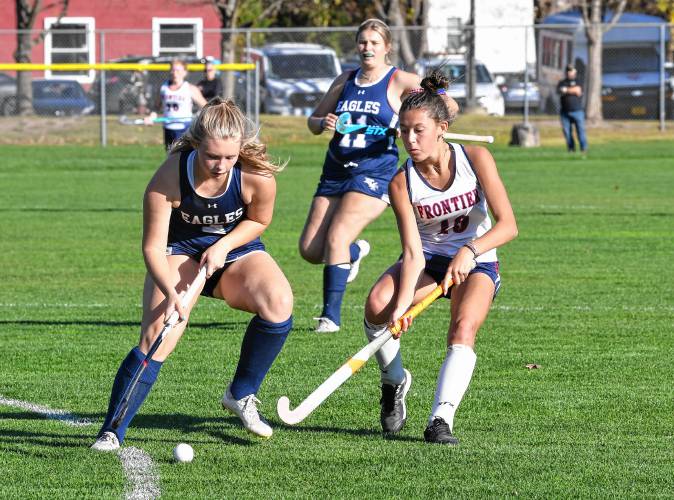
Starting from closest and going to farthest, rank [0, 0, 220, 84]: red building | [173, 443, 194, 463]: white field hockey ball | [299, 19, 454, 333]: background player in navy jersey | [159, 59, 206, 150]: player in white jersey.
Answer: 1. [173, 443, 194, 463]: white field hockey ball
2. [299, 19, 454, 333]: background player in navy jersey
3. [159, 59, 206, 150]: player in white jersey
4. [0, 0, 220, 84]: red building

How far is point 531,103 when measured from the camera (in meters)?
36.1

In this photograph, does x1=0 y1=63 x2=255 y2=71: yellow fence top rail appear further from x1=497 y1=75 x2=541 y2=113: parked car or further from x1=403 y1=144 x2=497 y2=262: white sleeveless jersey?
x1=403 y1=144 x2=497 y2=262: white sleeveless jersey

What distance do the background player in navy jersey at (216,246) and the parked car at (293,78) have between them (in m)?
26.4

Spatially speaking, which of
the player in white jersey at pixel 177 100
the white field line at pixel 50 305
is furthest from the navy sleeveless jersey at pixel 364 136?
the player in white jersey at pixel 177 100

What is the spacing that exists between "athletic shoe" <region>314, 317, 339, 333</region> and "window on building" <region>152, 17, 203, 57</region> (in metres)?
24.4

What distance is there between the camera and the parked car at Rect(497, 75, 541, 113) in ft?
116

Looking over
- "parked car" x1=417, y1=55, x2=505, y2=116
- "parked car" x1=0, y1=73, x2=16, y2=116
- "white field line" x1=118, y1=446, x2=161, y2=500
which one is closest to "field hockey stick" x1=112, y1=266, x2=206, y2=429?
"white field line" x1=118, y1=446, x2=161, y2=500

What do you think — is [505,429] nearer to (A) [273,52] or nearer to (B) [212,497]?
(B) [212,497]

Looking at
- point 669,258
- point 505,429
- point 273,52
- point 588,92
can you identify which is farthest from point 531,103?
point 505,429

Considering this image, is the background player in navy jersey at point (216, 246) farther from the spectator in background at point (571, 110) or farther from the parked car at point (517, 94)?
the parked car at point (517, 94)

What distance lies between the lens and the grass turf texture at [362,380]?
18.0 ft

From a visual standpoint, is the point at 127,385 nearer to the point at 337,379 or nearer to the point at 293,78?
the point at 337,379

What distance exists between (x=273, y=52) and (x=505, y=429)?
2784cm

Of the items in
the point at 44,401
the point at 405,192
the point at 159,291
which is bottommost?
the point at 44,401
